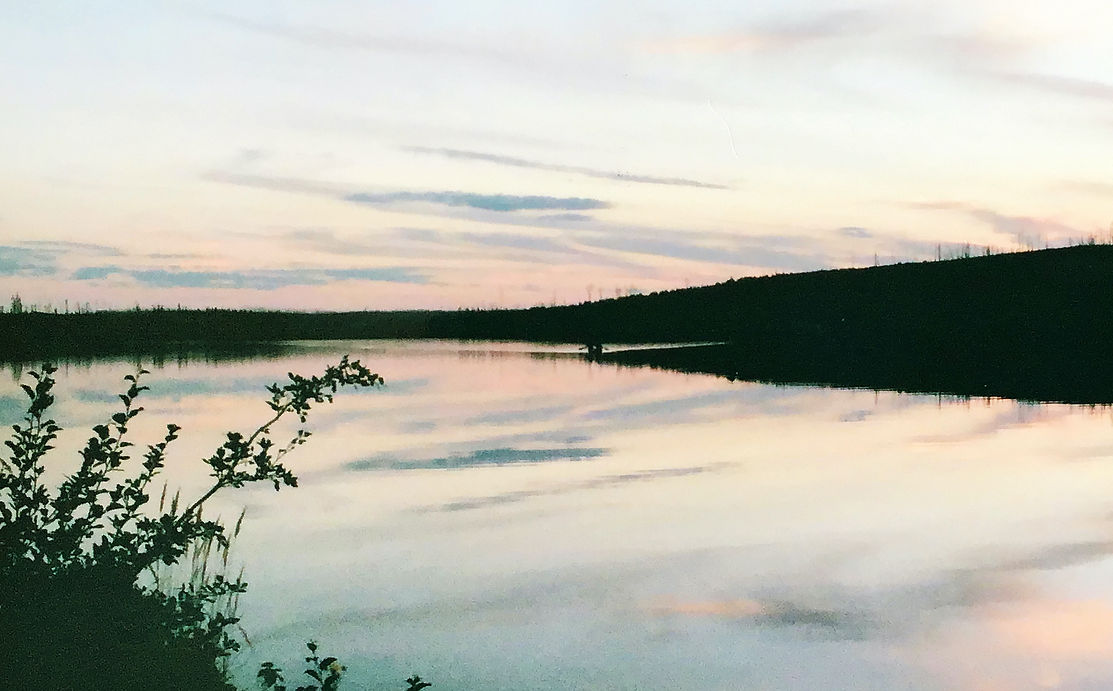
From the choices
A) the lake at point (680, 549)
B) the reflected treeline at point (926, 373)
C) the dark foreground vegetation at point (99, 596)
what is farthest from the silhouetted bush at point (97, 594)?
the reflected treeline at point (926, 373)

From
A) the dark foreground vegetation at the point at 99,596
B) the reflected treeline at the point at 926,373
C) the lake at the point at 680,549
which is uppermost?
the reflected treeline at the point at 926,373

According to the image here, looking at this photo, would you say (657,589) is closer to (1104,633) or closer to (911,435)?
(1104,633)

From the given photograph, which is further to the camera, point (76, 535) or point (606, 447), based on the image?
point (606, 447)

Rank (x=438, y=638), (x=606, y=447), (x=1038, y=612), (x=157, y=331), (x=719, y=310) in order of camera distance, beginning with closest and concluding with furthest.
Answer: (x=438, y=638) < (x=1038, y=612) < (x=606, y=447) < (x=157, y=331) < (x=719, y=310)

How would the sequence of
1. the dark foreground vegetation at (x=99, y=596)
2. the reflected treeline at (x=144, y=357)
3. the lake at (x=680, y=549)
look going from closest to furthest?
1. the dark foreground vegetation at (x=99, y=596)
2. the lake at (x=680, y=549)
3. the reflected treeline at (x=144, y=357)

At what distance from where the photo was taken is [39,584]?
208 inches

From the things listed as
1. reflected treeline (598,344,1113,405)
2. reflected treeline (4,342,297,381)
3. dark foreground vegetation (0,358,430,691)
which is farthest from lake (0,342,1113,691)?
reflected treeline (4,342,297,381)

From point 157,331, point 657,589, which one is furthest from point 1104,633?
point 157,331

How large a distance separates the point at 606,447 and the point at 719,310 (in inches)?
2135

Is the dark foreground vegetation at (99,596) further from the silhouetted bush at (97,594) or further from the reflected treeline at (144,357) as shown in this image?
the reflected treeline at (144,357)

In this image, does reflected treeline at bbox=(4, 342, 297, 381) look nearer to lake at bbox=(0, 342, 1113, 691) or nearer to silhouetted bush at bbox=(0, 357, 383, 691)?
lake at bbox=(0, 342, 1113, 691)

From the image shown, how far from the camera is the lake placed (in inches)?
297

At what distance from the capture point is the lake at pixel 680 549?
7.53 metres

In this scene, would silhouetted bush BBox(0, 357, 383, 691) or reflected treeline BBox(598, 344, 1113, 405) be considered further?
reflected treeline BBox(598, 344, 1113, 405)
